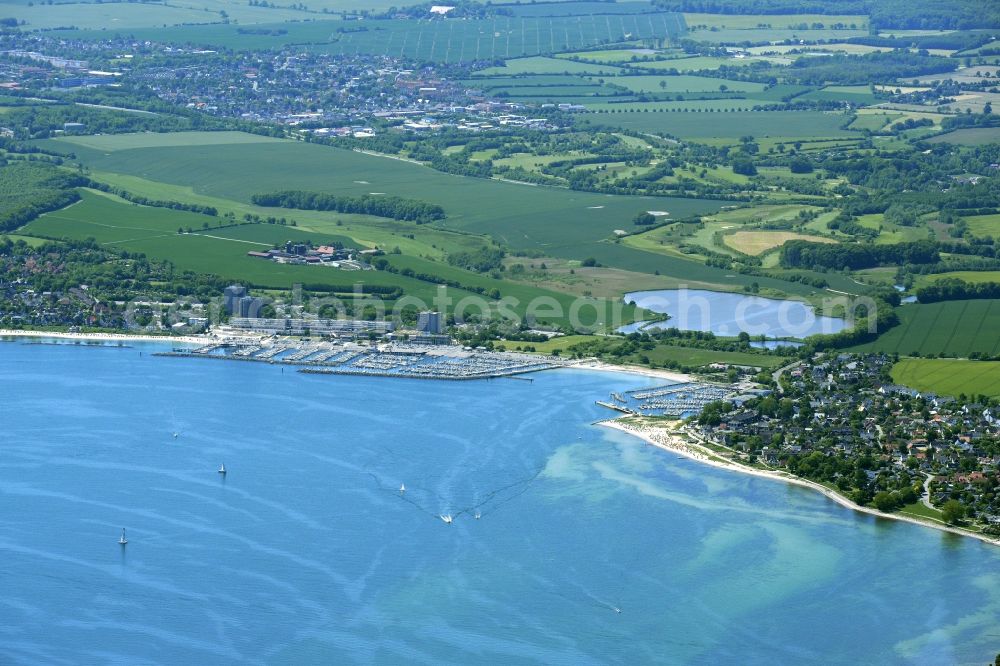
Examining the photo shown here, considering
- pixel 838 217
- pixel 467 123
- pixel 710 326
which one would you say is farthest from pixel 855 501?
pixel 467 123

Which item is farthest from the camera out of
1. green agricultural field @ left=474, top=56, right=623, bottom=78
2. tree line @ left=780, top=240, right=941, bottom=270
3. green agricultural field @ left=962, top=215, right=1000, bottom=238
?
green agricultural field @ left=474, top=56, right=623, bottom=78

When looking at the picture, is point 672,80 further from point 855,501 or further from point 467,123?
point 855,501

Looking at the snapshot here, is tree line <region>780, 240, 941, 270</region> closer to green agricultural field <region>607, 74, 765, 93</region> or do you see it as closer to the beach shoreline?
the beach shoreline

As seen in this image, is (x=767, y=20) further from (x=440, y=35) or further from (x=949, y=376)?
(x=949, y=376)

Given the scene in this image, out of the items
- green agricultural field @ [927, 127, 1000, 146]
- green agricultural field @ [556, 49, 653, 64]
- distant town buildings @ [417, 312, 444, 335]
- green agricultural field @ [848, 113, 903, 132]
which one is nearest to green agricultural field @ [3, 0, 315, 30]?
green agricultural field @ [556, 49, 653, 64]

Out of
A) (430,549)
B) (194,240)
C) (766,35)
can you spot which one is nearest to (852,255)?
(194,240)

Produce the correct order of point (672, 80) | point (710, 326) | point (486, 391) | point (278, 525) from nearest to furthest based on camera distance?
point (278, 525), point (486, 391), point (710, 326), point (672, 80)

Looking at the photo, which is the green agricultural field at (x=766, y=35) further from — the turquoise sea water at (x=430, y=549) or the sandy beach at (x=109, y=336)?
the turquoise sea water at (x=430, y=549)
